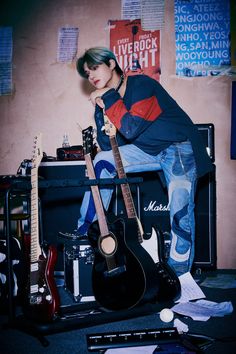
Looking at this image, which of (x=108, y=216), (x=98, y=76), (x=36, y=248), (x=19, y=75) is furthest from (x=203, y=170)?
(x=19, y=75)

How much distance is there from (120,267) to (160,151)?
828mm

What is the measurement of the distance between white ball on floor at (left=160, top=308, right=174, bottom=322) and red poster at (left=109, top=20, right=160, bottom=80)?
2.03m

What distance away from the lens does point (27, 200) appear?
2.43 metres

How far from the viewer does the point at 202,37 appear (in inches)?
115

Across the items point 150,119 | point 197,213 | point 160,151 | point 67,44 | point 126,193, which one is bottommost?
point 197,213

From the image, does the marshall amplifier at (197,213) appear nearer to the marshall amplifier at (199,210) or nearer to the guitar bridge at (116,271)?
the marshall amplifier at (199,210)

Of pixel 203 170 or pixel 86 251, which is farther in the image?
pixel 203 170

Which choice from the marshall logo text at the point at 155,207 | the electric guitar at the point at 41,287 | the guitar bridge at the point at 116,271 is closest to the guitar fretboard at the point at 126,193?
the guitar bridge at the point at 116,271

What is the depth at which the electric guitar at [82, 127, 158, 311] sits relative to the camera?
1.64m

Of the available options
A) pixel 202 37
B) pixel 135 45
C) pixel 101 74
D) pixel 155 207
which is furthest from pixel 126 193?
pixel 202 37

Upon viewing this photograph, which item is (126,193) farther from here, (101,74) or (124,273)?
(101,74)

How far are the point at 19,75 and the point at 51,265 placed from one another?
2.16 meters

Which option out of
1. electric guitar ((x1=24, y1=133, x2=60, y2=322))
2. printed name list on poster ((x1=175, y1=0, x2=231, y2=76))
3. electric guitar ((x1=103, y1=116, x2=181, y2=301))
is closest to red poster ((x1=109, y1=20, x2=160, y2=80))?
printed name list on poster ((x1=175, y1=0, x2=231, y2=76))

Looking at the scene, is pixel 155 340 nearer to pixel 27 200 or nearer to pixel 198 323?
pixel 198 323
